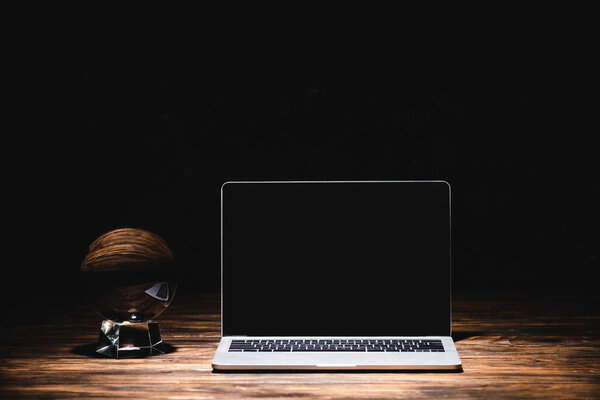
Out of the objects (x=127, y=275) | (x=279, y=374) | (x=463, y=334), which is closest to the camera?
(x=279, y=374)

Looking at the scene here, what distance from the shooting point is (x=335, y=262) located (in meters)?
1.23

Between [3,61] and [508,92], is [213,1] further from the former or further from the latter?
[508,92]

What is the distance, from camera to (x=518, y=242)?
6.85 ft

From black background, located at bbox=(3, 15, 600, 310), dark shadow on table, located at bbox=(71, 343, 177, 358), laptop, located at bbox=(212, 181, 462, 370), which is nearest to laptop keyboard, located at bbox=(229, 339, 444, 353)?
laptop, located at bbox=(212, 181, 462, 370)

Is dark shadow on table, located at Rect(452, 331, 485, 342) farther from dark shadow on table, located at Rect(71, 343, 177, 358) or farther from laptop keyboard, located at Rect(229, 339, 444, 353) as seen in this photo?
dark shadow on table, located at Rect(71, 343, 177, 358)

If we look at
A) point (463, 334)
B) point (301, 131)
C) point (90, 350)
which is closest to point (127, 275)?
point (90, 350)

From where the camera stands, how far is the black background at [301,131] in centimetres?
205

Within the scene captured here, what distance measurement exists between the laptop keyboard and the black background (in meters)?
0.95

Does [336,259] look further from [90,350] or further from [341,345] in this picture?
[90,350]

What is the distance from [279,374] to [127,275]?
305 mm

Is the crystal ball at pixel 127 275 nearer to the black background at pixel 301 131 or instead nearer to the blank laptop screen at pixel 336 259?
the blank laptop screen at pixel 336 259

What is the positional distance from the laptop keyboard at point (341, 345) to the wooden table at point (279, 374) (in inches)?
2.3

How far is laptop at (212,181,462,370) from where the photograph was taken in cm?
121

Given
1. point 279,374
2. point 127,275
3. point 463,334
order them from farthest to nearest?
point 463,334 → point 127,275 → point 279,374
